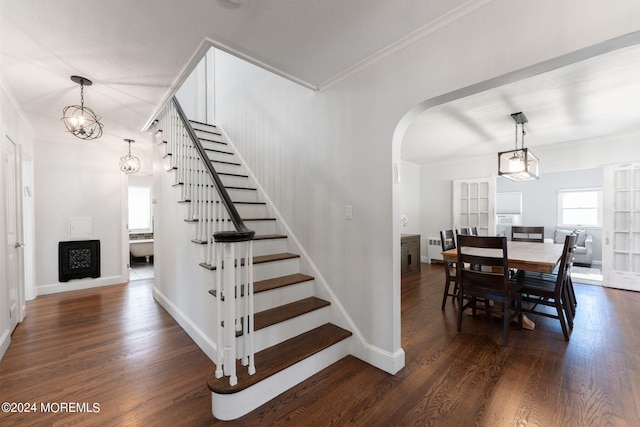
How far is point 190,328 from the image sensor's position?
8.95 feet

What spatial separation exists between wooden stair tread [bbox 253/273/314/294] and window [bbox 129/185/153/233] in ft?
23.0

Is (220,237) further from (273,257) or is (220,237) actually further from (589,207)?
(589,207)

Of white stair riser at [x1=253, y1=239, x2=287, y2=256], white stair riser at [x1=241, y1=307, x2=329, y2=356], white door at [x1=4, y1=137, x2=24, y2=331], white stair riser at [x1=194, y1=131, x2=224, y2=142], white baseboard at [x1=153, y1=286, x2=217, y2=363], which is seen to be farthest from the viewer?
white stair riser at [x1=194, y1=131, x2=224, y2=142]

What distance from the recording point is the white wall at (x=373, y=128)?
4.66 feet

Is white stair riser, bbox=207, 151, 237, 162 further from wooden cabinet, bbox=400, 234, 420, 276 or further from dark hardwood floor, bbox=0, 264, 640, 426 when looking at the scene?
wooden cabinet, bbox=400, 234, 420, 276

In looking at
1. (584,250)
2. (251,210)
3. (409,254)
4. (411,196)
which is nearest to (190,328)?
(251,210)

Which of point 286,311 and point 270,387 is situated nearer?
point 270,387

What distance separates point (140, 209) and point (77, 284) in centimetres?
388

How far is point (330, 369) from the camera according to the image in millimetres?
2146

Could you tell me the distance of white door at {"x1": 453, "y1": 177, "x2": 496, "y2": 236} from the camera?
19.1 feet

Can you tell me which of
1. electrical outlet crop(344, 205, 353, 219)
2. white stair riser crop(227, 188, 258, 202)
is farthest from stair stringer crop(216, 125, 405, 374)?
electrical outlet crop(344, 205, 353, 219)

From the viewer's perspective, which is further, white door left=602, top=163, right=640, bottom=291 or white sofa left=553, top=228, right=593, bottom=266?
white sofa left=553, top=228, right=593, bottom=266

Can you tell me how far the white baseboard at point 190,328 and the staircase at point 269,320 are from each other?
0.29 m

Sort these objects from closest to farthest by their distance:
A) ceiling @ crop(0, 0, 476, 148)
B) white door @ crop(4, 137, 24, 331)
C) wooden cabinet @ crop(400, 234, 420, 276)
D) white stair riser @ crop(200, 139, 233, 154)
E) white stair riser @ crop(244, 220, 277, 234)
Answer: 1. ceiling @ crop(0, 0, 476, 148)
2. white door @ crop(4, 137, 24, 331)
3. white stair riser @ crop(244, 220, 277, 234)
4. white stair riser @ crop(200, 139, 233, 154)
5. wooden cabinet @ crop(400, 234, 420, 276)
